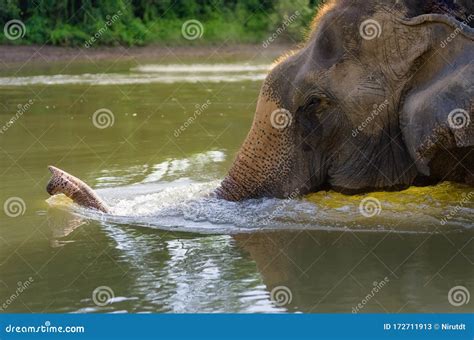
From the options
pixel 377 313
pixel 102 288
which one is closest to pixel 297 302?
pixel 377 313

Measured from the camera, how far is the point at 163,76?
69.4 feet

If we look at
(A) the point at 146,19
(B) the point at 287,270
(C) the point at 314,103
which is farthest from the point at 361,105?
(A) the point at 146,19

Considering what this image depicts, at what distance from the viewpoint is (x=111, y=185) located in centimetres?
834

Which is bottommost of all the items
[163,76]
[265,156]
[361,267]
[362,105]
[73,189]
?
[163,76]

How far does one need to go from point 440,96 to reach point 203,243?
1688mm

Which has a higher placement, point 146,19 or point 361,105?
point 361,105

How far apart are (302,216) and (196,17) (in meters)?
25.8

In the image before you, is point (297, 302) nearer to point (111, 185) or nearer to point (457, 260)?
point (457, 260)

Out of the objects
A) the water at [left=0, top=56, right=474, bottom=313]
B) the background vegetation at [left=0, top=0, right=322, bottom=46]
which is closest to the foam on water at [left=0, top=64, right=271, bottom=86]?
the background vegetation at [left=0, top=0, right=322, bottom=46]

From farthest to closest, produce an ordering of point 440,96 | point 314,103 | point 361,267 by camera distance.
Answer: point 314,103, point 361,267, point 440,96

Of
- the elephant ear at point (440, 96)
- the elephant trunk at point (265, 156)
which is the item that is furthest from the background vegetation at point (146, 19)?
the elephant ear at point (440, 96)

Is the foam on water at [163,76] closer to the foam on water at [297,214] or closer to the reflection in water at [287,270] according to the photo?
the foam on water at [297,214]

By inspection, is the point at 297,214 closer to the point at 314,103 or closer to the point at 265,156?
the point at 265,156

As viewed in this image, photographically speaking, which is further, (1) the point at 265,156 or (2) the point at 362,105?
(1) the point at 265,156
